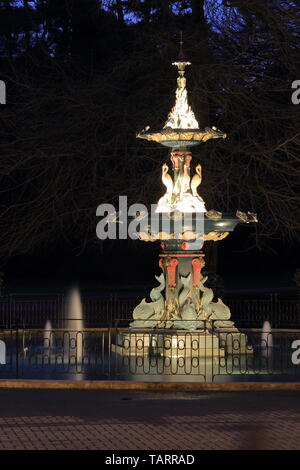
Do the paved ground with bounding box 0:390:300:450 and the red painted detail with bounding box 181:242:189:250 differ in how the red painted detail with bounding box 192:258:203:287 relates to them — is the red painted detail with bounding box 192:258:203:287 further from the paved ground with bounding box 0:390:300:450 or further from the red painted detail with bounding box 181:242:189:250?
the paved ground with bounding box 0:390:300:450

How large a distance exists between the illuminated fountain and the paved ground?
217 inches

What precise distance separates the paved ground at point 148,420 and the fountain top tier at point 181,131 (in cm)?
715

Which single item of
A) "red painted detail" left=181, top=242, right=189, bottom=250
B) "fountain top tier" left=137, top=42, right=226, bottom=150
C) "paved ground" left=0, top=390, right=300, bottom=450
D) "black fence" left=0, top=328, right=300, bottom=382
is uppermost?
"fountain top tier" left=137, top=42, right=226, bottom=150

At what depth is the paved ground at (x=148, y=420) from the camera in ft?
42.5

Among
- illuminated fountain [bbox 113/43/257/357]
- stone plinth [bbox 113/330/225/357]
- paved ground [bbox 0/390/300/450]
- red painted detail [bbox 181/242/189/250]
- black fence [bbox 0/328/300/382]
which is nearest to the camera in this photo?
paved ground [bbox 0/390/300/450]

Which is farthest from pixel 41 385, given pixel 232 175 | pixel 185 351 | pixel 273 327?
pixel 232 175

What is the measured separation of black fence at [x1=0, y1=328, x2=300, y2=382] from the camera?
19750 millimetres

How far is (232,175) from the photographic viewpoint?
34.2 meters

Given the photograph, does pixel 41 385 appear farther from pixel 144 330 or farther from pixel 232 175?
pixel 232 175

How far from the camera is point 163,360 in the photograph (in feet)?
71.5

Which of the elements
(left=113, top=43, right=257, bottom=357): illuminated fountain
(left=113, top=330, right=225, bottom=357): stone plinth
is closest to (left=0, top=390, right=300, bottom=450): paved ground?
(left=113, top=330, right=225, bottom=357): stone plinth

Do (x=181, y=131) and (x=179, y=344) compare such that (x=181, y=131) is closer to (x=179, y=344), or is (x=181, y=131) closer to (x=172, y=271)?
(x=172, y=271)

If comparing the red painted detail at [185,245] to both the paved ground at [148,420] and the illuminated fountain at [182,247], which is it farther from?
the paved ground at [148,420]

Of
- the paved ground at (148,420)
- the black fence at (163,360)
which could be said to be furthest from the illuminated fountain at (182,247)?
the paved ground at (148,420)
